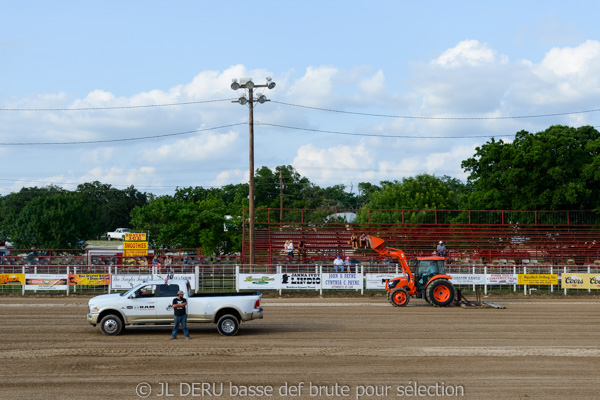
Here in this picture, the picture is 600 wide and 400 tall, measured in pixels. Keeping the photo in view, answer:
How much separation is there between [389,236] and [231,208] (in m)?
31.1

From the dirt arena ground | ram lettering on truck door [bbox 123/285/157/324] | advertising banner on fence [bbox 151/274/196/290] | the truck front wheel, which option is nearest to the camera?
the dirt arena ground

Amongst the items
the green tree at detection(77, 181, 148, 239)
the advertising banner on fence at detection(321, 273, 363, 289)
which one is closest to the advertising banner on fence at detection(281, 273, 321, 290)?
the advertising banner on fence at detection(321, 273, 363, 289)

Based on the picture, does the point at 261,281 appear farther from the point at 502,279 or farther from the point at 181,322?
the point at 181,322

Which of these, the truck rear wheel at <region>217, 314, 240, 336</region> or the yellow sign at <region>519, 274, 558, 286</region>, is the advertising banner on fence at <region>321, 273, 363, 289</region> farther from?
the truck rear wheel at <region>217, 314, 240, 336</region>

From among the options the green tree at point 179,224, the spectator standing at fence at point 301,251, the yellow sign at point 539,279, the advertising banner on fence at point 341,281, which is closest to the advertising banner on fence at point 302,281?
the advertising banner on fence at point 341,281

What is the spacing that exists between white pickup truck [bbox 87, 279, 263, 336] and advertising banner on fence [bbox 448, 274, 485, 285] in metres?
15.8

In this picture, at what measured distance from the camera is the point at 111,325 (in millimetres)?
17531

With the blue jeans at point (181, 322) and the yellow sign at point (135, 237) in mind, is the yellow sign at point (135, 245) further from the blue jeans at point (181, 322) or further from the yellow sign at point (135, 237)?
A: the blue jeans at point (181, 322)

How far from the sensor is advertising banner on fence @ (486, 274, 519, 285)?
103 feet

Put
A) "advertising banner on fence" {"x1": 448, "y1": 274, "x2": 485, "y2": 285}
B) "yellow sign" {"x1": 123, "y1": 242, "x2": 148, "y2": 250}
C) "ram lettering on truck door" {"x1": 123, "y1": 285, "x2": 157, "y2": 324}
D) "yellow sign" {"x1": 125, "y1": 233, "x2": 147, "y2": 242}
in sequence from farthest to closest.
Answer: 1. "yellow sign" {"x1": 125, "y1": 233, "x2": 147, "y2": 242}
2. "yellow sign" {"x1": 123, "y1": 242, "x2": 148, "y2": 250}
3. "advertising banner on fence" {"x1": 448, "y1": 274, "x2": 485, "y2": 285}
4. "ram lettering on truck door" {"x1": 123, "y1": 285, "x2": 157, "y2": 324}

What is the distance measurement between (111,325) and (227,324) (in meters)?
3.20

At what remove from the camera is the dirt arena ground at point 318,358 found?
444 inches

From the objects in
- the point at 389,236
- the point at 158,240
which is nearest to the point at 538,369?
the point at 389,236

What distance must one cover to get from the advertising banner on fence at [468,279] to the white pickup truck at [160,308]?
1585 centimetres
